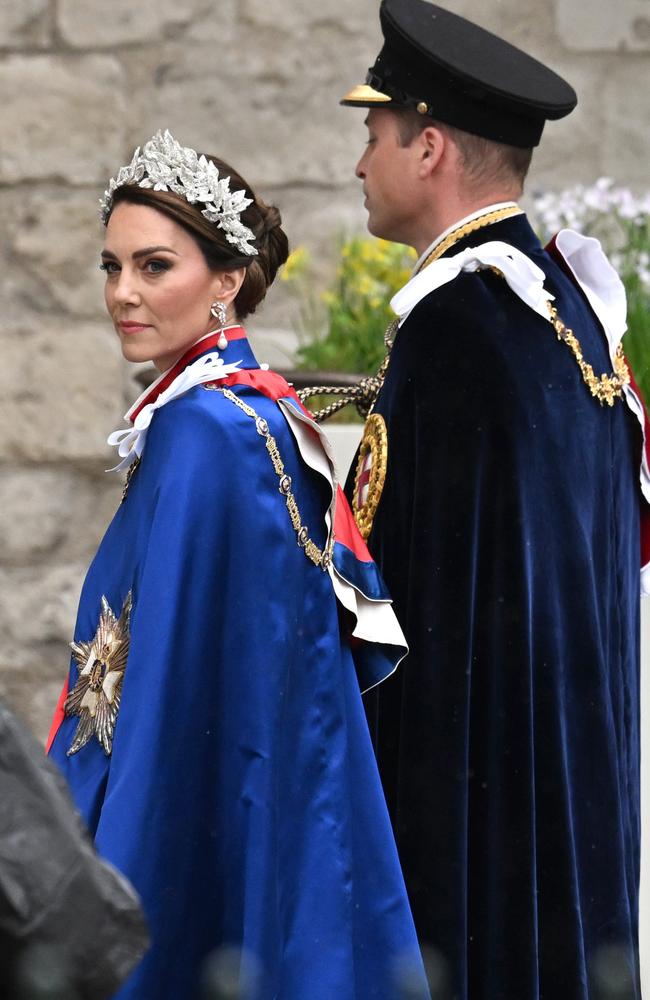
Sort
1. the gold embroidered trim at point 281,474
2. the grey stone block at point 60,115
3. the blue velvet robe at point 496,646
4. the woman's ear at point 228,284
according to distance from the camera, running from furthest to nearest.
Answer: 1. the grey stone block at point 60,115
2. the blue velvet robe at point 496,646
3. the woman's ear at point 228,284
4. the gold embroidered trim at point 281,474

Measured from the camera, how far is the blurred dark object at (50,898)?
3.46 ft

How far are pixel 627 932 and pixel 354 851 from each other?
0.59 meters

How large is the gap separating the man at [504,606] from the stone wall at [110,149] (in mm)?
1671

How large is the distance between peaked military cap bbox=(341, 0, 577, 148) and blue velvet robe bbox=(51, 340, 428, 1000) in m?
0.72

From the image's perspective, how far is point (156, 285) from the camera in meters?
2.37

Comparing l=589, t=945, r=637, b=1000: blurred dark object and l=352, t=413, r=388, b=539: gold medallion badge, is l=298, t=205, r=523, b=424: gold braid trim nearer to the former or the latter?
l=352, t=413, r=388, b=539: gold medallion badge

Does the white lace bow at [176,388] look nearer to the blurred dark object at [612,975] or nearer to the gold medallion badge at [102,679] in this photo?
the gold medallion badge at [102,679]

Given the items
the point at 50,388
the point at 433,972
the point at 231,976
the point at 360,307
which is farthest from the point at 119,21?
the point at 231,976

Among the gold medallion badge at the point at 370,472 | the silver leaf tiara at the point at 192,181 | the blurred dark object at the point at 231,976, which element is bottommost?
the blurred dark object at the point at 231,976

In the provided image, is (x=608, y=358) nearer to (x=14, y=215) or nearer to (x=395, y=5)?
(x=395, y=5)

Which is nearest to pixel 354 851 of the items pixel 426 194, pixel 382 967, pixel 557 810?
pixel 382 967

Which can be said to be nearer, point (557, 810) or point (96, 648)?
point (96, 648)

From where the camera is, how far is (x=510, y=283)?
2.60 m

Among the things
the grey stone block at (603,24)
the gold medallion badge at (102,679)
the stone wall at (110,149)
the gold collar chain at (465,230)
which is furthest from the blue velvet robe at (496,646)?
the grey stone block at (603,24)
